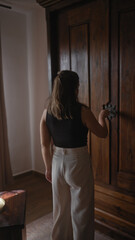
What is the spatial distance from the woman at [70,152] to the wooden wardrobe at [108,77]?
1.01 ft

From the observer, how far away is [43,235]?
2.07m

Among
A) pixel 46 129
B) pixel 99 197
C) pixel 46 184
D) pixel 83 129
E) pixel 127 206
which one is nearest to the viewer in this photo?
pixel 83 129

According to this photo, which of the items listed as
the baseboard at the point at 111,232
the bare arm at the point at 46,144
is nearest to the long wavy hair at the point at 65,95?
the bare arm at the point at 46,144

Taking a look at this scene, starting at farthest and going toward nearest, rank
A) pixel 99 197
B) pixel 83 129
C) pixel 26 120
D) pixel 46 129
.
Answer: pixel 26 120, pixel 99 197, pixel 46 129, pixel 83 129

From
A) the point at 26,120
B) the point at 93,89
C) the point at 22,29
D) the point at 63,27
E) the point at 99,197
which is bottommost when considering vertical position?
the point at 99,197

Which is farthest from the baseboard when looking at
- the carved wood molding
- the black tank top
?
the carved wood molding

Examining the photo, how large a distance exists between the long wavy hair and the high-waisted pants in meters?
0.26

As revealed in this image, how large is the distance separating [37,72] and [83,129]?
197 cm

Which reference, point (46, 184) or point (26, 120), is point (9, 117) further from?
point (46, 184)

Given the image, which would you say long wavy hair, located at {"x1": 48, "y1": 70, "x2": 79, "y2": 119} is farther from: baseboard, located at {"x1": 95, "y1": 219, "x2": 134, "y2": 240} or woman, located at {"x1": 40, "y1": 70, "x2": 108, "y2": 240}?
baseboard, located at {"x1": 95, "y1": 219, "x2": 134, "y2": 240}

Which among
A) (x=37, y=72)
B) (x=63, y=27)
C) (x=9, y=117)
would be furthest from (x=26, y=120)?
(x=63, y=27)

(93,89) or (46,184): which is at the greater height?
(93,89)

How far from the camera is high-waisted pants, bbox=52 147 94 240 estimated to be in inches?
61.9

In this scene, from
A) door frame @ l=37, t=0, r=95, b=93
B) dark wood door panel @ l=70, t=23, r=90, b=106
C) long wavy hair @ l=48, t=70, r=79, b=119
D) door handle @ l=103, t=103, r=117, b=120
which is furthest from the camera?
door frame @ l=37, t=0, r=95, b=93
